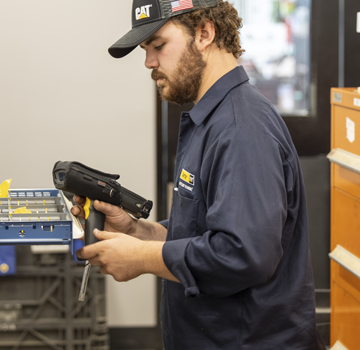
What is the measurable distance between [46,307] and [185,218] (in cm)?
141

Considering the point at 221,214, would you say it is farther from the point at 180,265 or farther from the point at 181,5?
the point at 181,5

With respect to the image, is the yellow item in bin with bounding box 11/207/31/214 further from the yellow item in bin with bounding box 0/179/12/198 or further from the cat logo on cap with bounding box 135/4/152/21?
the cat logo on cap with bounding box 135/4/152/21

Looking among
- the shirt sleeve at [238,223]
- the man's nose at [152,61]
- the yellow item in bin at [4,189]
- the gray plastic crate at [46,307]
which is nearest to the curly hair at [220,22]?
the man's nose at [152,61]

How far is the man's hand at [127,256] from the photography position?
3.34 feet

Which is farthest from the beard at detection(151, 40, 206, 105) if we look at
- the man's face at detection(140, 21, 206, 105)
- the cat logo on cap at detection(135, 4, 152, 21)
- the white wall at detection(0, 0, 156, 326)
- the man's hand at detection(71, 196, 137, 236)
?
the white wall at detection(0, 0, 156, 326)

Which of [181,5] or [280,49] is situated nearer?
[181,5]

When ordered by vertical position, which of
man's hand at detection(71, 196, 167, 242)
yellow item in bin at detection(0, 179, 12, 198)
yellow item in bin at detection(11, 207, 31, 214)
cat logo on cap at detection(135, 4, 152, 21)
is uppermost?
cat logo on cap at detection(135, 4, 152, 21)

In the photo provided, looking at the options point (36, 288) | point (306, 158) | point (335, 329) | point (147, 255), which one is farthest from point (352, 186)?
point (36, 288)

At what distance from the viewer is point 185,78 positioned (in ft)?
3.72

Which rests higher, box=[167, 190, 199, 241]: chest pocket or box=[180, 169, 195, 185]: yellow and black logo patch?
box=[180, 169, 195, 185]: yellow and black logo patch

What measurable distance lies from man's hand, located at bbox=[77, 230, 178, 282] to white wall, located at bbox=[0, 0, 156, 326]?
1377 millimetres

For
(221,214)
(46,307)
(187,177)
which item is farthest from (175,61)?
(46,307)

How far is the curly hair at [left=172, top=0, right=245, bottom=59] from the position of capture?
1.09m

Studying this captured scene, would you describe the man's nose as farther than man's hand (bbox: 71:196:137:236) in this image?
No
